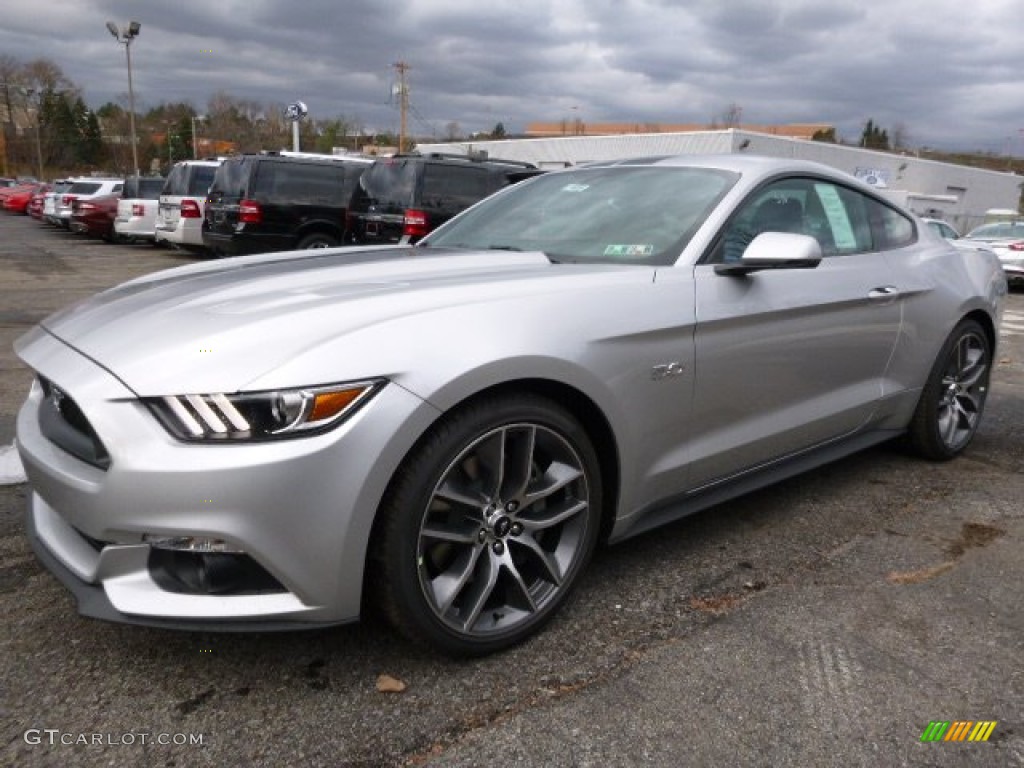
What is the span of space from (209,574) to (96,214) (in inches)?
824

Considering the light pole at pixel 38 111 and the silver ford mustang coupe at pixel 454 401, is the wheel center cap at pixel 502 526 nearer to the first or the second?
the silver ford mustang coupe at pixel 454 401

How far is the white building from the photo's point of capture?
1364 inches

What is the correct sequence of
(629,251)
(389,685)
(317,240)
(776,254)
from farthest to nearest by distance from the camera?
(317,240) < (629,251) < (776,254) < (389,685)

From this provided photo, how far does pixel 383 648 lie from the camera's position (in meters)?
2.40

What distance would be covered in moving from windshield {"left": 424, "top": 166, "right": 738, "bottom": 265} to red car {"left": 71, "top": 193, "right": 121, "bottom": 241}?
19316mm

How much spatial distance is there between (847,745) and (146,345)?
206 cm

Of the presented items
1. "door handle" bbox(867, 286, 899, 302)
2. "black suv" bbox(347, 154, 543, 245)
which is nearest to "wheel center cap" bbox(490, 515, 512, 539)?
"door handle" bbox(867, 286, 899, 302)

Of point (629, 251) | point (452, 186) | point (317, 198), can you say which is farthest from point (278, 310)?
point (317, 198)

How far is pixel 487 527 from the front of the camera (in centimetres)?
230

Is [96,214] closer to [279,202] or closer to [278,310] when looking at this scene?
[279,202]

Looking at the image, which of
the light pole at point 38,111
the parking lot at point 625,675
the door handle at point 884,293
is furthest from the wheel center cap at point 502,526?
the light pole at point 38,111

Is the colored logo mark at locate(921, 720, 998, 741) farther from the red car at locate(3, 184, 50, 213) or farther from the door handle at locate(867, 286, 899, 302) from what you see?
the red car at locate(3, 184, 50, 213)

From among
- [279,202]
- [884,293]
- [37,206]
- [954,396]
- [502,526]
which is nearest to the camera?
[502,526]

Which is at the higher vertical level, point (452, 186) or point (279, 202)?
point (452, 186)
